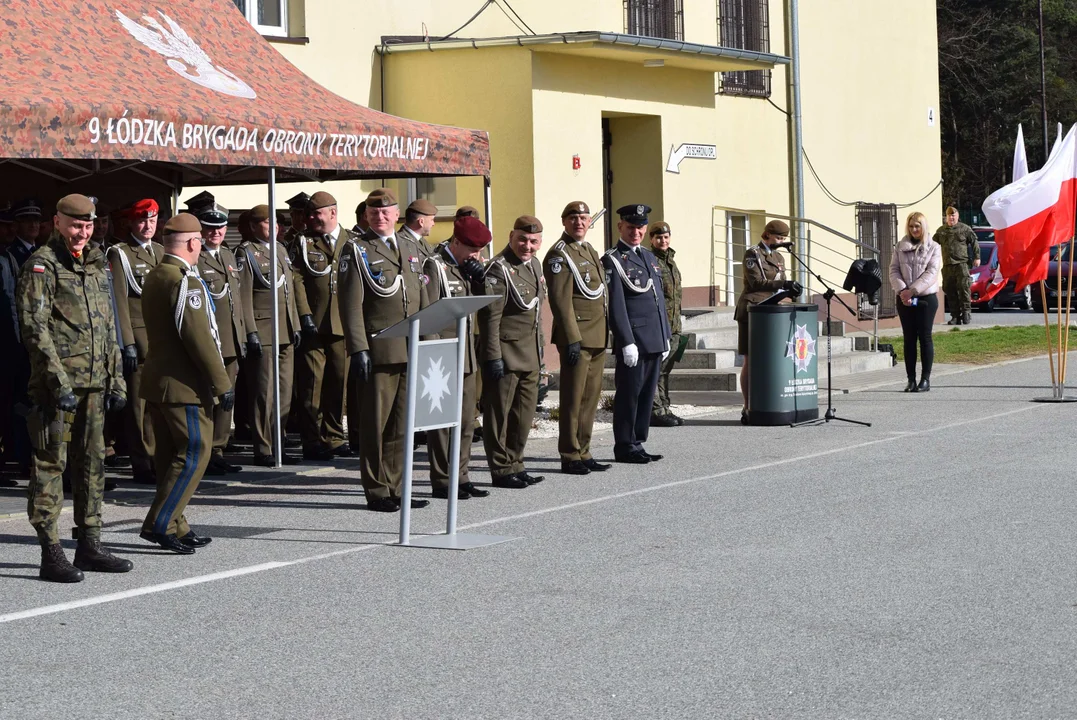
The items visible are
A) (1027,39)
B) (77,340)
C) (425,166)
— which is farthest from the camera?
(1027,39)

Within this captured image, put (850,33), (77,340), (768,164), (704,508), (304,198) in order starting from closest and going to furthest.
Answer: (77,340)
(704,508)
(304,198)
(768,164)
(850,33)

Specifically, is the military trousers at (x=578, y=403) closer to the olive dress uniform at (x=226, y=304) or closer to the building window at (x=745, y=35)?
the olive dress uniform at (x=226, y=304)

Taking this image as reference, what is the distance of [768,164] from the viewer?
24875 mm

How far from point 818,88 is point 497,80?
783 centimetres

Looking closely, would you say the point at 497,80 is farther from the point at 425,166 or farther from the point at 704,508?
the point at 704,508

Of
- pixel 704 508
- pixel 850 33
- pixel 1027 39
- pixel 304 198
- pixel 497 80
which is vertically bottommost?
pixel 704 508

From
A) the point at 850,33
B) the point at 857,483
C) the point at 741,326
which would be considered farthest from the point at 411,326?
the point at 850,33

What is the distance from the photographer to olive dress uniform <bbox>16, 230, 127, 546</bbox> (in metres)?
8.12

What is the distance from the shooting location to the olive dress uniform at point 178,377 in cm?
866

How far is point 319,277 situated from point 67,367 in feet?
17.2

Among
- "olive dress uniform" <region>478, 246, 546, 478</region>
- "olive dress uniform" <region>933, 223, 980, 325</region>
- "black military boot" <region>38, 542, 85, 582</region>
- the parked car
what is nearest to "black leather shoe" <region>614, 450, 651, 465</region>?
"olive dress uniform" <region>478, 246, 546, 478</region>

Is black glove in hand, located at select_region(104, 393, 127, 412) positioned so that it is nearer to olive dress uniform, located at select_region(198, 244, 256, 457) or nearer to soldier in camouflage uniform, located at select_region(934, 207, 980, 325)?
olive dress uniform, located at select_region(198, 244, 256, 457)

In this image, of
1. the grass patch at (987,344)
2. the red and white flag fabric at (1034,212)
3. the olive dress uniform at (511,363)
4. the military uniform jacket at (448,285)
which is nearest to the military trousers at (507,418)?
the olive dress uniform at (511,363)

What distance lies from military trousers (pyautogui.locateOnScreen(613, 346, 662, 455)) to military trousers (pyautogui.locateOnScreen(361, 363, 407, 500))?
2.36 metres
